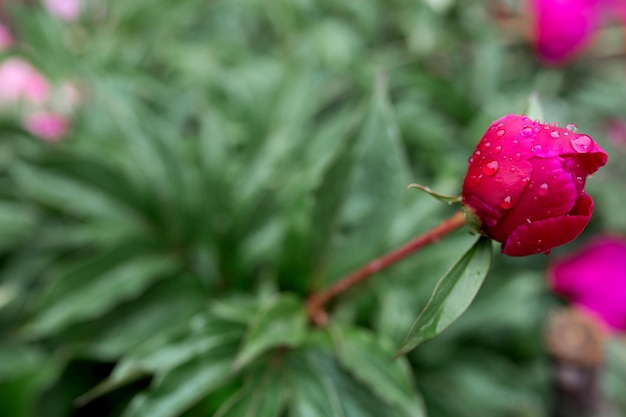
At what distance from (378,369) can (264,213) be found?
0.31 meters

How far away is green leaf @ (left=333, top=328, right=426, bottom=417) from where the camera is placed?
1.89ft

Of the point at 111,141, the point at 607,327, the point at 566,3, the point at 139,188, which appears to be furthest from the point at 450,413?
the point at 566,3

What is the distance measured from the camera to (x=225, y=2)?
4.38 ft

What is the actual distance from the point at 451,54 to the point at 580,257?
1.53 feet

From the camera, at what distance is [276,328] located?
0.61 meters

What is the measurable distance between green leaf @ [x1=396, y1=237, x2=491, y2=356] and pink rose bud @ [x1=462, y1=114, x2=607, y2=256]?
1.1 inches

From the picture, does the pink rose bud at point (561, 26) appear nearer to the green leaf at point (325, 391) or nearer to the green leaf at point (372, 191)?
the green leaf at point (372, 191)

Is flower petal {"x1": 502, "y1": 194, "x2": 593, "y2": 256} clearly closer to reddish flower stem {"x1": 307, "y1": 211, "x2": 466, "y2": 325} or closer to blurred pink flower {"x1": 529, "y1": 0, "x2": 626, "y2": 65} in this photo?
reddish flower stem {"x1": 307, "y1": 211, "x2": 466, "y2": 325}

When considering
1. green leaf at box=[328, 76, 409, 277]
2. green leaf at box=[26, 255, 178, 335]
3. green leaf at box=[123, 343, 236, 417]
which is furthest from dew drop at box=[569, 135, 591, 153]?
green leaf at box=[26, 255, 178, 335]

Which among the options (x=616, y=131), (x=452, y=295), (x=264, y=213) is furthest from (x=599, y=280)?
(x=452, y=295)

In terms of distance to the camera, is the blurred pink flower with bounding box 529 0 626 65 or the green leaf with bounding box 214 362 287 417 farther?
the blurred pink flower with bounding box 529 0 626 65

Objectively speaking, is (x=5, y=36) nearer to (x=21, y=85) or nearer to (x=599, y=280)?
(x=21, y=85)

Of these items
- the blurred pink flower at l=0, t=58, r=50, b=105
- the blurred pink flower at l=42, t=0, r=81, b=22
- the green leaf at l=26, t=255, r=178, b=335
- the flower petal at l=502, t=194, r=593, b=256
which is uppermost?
the blurred pink flower at l=42, t=0, r=81, b=22

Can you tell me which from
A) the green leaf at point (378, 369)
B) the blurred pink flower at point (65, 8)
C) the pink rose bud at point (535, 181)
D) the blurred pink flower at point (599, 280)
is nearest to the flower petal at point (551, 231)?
the pink rose bud at point (535, 181)
